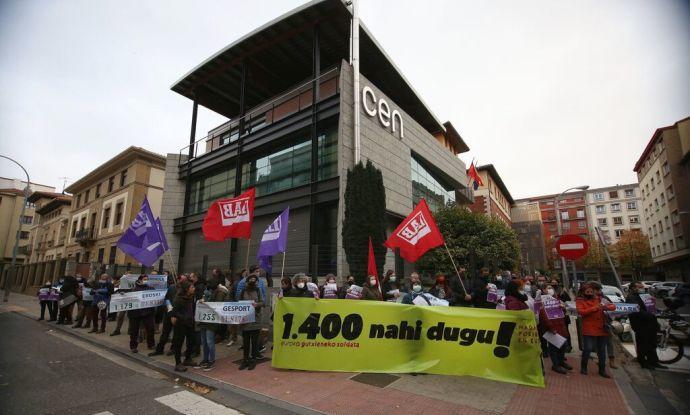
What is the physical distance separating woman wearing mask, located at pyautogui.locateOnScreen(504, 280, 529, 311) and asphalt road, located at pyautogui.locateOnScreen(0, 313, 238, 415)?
5.62m

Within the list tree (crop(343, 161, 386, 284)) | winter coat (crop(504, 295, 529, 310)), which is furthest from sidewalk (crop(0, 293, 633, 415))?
tree (crop(343, 161, 386, 284))

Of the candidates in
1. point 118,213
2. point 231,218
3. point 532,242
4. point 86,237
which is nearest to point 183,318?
point 231,218

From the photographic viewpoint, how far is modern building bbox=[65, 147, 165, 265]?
93.9 feet

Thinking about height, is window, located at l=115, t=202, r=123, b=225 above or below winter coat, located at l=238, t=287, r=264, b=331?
above

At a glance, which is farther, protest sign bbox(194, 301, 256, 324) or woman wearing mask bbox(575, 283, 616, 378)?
protest sign bbox(194, 301, 256, 324)

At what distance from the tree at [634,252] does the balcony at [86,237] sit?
71.2 meters

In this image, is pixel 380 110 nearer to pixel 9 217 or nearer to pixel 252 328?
pixel 252 328

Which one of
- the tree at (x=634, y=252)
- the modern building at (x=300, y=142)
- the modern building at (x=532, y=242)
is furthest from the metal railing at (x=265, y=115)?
the tree at (x=634, y=252)

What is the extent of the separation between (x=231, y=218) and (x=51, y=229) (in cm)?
4790

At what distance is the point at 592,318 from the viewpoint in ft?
22.3

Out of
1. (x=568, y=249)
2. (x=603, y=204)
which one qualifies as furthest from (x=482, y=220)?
(x=603, y=204)

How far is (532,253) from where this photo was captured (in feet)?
184

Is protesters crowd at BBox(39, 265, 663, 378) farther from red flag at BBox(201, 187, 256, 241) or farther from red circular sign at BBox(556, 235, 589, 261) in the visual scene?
red flag at BBox(201, 187, 256, 241)

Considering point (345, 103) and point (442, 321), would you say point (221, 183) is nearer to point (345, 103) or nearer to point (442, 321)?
point (345, 103)
